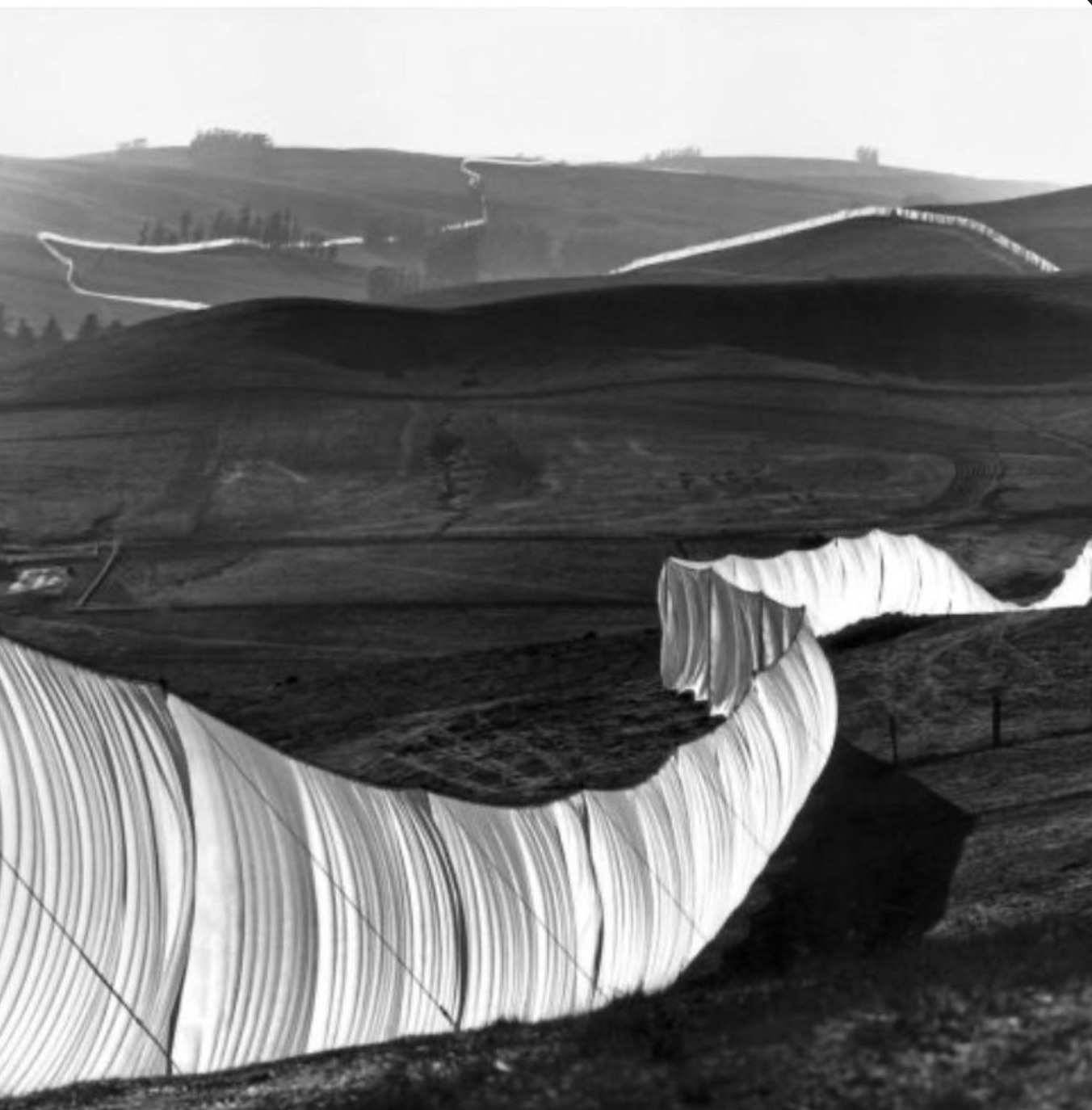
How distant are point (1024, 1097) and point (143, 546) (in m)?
61.3

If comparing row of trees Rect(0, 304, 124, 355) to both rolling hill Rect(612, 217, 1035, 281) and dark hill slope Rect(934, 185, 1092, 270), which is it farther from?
dark hill slope Rect(934, 185, 1092, 270)

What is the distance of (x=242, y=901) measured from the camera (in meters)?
18.7

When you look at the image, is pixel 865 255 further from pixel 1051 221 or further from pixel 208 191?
pixel 208 191

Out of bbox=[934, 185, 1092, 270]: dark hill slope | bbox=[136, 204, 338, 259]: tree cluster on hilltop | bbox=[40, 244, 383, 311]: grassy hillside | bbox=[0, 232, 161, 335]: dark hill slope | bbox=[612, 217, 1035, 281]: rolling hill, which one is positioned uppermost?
bbox=[934, 185, 1092, 270]: dark hill slope

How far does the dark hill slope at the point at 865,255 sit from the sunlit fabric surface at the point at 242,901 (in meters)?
107

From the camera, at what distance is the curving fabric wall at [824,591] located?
43.1m

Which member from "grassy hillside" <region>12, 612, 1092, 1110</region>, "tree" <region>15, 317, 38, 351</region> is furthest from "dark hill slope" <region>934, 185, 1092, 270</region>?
"grassy hillside" <region>12, 612, 1092, 1110</region>

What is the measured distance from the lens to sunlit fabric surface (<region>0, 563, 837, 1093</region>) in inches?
695

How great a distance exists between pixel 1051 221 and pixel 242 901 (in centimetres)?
12853

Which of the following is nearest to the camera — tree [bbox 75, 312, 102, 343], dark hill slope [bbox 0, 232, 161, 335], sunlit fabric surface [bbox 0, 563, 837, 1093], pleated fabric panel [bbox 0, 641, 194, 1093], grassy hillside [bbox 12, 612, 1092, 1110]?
grassy hillside [bbox 12, 612, 1092, 1110]

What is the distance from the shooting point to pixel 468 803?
874 inches

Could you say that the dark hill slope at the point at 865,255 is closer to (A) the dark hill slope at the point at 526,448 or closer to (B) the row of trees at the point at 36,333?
(A) the dark hill slope at the point at 526,448

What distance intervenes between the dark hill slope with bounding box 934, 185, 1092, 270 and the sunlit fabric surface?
4312 inches

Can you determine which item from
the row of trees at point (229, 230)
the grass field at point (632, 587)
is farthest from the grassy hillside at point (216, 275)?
the grass field at point (632, 587)
